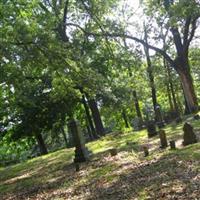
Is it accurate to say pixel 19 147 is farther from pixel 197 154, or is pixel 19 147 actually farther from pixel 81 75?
pixel 197 154

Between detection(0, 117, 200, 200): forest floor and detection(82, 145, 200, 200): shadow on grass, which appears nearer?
detection(82, 145, 200, 200): shadow on grass

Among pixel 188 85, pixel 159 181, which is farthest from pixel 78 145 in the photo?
pixel 188 85

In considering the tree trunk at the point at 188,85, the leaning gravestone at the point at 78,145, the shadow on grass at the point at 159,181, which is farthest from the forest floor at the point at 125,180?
the tree trunk at the point at 188,85

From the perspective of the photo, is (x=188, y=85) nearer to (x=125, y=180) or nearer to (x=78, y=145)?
(x=78, y=145)

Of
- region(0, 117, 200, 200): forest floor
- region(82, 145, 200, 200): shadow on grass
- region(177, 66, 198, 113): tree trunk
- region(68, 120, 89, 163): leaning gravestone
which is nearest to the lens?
region(82, 145, 200, 200): shadow on grass

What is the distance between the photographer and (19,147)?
52.7m

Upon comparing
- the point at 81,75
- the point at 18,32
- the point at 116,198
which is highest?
the point at 18,32

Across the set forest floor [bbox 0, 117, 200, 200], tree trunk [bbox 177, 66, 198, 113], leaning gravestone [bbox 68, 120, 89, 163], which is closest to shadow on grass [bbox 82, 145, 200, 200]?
forest floor [bbox 0, 117, 200, 200]

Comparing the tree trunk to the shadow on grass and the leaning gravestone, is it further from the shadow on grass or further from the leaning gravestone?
the shadow on grass

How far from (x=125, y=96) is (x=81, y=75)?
19.3 metres

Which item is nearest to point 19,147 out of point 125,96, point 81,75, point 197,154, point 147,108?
point 125,96

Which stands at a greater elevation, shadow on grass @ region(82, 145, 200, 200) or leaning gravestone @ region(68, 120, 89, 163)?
leaning gravestone @ region(68, 120, 89, 163)

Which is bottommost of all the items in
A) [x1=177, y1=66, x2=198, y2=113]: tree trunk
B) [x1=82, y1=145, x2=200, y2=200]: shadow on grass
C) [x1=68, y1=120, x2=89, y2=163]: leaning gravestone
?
[x1=82, y1=145, x2=200, y2=200]: shadow on grass

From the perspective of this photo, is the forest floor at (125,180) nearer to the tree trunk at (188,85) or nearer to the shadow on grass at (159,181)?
the shadow on grass at (159,181)
